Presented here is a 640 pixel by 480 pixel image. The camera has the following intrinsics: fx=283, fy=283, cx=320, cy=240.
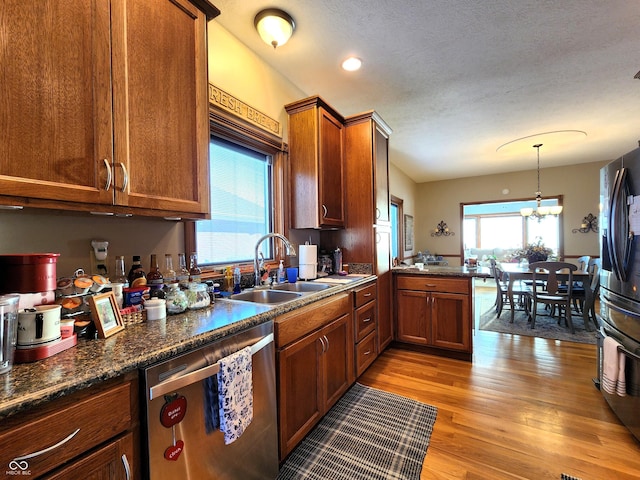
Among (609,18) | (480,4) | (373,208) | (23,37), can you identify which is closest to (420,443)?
(373,208)

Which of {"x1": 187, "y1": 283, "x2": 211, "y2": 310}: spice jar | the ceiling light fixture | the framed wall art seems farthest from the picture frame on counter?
the framed wall art

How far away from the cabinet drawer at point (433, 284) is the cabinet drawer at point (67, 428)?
8.88 ft

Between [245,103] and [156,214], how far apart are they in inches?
52.3

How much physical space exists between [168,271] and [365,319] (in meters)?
1.66

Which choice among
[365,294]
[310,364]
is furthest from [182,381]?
[365,294]

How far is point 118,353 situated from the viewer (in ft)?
2.89

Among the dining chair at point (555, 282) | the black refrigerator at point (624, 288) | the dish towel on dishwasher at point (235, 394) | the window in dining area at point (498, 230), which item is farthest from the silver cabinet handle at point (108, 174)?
the window in dining area at point (498, 230)

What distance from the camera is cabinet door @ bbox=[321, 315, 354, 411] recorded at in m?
1.88

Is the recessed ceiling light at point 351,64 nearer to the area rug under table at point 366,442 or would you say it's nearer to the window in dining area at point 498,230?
the area rug under table at point 366,442

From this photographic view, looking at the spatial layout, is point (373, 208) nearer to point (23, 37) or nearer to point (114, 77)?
point (114, 77)

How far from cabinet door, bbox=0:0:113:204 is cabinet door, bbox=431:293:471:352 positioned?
2880 mm

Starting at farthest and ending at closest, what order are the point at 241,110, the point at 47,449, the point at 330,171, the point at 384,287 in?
the point at 384,287 < the point at 330,171 < the point at 241,110 < the point at 47,449

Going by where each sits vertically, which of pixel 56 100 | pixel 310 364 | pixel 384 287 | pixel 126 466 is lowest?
pixel 310 364

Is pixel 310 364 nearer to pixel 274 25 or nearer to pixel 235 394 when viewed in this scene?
pixel 235 394
